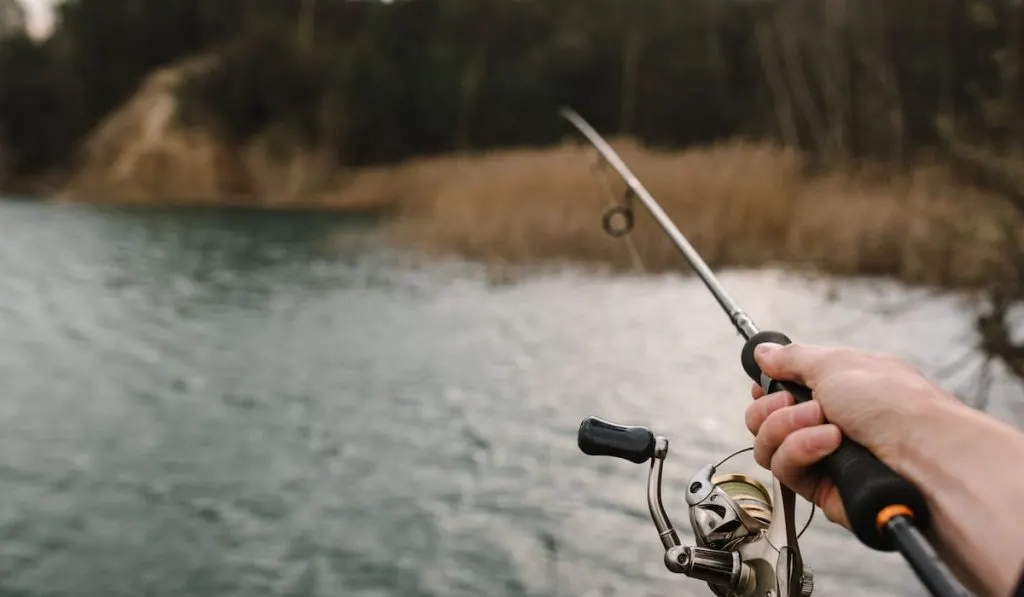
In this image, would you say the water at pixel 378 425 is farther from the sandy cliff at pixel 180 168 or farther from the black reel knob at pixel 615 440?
the sandy cliff at pixel 180 168

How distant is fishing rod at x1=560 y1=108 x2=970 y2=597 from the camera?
1128 mm

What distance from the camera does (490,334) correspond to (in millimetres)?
8609

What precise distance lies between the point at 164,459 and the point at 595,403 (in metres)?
2.64

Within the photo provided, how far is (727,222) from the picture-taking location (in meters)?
11.7

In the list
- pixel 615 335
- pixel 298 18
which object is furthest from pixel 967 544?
pixel 298 18

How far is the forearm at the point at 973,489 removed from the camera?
42.2 inches

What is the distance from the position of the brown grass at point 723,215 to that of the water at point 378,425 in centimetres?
54

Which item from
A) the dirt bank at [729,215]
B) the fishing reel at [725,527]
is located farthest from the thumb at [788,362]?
the dirt bank at [729,215]

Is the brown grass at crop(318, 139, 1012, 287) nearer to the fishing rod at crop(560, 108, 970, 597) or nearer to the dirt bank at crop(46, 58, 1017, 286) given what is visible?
the dirt bank at crop(46, 58, 1017, 286)

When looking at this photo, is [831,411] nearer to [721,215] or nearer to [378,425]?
[378,425]

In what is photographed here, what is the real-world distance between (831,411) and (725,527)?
0.48 meters

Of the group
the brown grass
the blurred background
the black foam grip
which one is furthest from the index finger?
the brown grass

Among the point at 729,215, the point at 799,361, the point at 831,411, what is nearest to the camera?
the point at 831,411

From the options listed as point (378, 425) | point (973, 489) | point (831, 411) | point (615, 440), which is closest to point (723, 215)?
point (378, 425)
